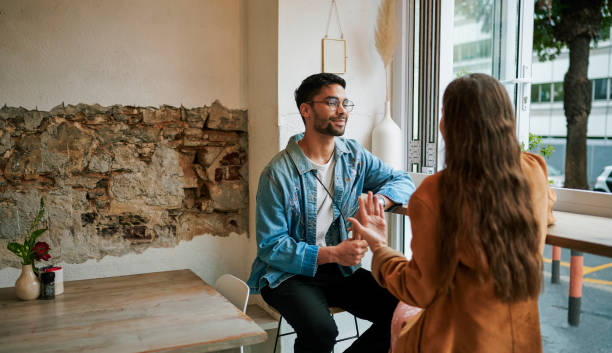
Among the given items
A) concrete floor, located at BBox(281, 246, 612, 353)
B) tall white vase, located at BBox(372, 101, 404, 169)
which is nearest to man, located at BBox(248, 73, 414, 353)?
tall white vase, located at BBox(372, 101, 404, 169)

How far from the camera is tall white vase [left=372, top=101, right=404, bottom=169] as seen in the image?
3.01 metres

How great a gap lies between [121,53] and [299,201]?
1.60 m

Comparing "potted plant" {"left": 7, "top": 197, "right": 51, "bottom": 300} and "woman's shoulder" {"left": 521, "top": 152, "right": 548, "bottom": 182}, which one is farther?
"potted plant" {"left": 7, "top": 197, "right": 51, "bottom": 300}

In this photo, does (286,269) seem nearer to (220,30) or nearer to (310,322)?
(310,322)

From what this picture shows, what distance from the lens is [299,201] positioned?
7.50ft

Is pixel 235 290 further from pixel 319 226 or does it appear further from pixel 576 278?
pixel 576 278

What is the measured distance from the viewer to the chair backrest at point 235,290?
223 centimetres

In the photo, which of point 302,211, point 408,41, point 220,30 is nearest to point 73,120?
point 220,30

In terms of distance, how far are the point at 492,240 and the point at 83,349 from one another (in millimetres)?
1351

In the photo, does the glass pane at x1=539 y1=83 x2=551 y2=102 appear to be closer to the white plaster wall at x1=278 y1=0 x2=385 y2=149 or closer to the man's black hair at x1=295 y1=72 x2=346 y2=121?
the white plaster wall at x1=278 y1=0 x2=385 y2=149

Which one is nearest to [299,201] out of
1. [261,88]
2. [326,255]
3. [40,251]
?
[326,255]

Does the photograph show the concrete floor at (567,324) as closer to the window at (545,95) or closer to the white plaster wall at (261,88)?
the white plaster wall at (261,88)

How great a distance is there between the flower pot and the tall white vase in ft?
6.59

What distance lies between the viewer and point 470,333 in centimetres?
125
